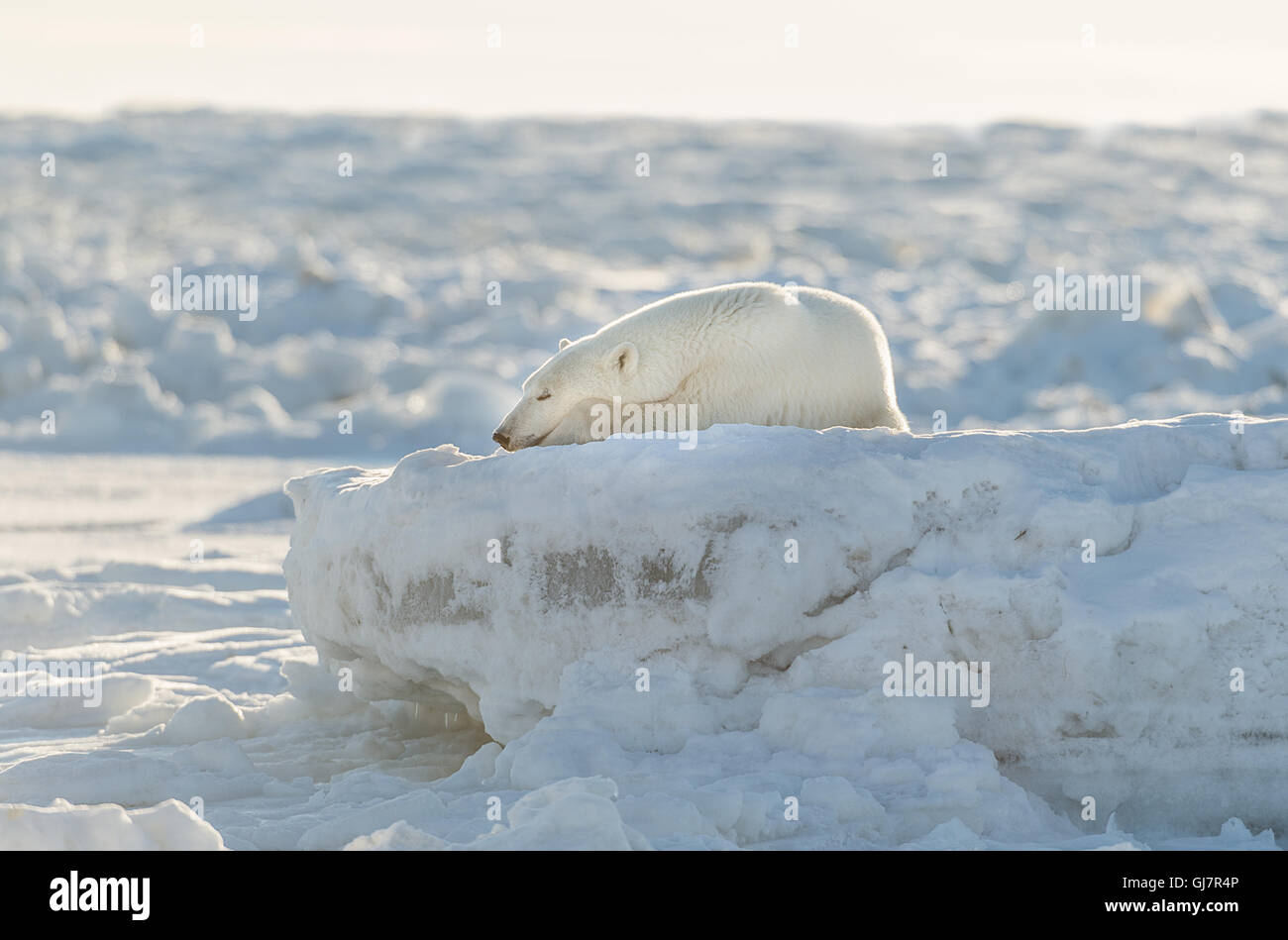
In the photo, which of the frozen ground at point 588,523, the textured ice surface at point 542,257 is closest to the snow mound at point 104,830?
the frozen ground at point 588,523

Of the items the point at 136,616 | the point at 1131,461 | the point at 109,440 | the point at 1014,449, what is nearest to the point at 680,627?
the point at 1014,449

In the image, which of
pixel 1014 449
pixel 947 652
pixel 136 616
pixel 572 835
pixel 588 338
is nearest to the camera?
pixel 572 835

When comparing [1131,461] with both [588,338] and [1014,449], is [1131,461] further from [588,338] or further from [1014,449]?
[588,338]

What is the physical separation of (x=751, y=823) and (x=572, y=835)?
55 centimetres

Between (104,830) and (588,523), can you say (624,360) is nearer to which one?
(588,523)

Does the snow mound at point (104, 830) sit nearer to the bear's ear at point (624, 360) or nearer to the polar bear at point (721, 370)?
the polar bear at point (721, 370)

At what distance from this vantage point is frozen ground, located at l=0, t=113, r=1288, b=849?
13.8 ft

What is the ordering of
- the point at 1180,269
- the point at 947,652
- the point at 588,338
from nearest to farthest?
the point at 947,652, the point at 588,338, the point at 1180,269

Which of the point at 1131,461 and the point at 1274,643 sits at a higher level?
the point at 1131,461

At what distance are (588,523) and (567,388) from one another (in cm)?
88

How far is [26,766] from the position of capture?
15.9 feet

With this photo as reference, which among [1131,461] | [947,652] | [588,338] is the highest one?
[588,338]

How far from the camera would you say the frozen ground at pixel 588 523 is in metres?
4.20

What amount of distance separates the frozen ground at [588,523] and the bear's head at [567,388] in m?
0.47
